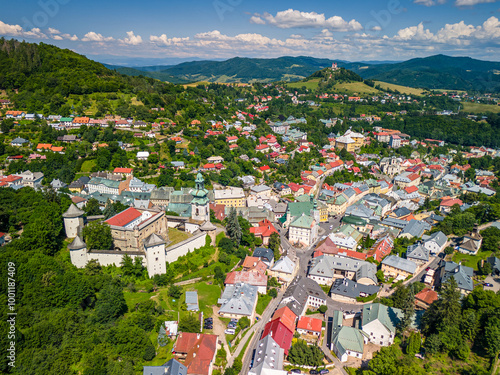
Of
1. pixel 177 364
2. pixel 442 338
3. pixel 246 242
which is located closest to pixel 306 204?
pixel 246 242

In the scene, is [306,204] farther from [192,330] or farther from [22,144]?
[22,144]

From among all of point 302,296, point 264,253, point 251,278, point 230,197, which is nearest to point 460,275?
point 302,296

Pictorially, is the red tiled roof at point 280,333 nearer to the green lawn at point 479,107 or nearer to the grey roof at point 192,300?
the grey roof at point 192,300

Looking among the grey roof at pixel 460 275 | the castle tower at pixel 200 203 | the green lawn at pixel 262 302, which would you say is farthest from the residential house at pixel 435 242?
the castle tower at pixel 200 203

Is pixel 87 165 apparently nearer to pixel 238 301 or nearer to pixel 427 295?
pixel 238 301

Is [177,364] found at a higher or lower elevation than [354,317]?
higher

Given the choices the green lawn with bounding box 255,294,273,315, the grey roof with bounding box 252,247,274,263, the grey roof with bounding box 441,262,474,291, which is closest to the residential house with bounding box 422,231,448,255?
the grey roof with bounding box 441,262,474,291
